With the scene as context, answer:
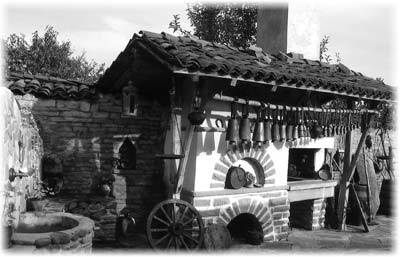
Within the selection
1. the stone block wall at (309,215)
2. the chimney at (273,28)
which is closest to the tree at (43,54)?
the chimney at (273,28)

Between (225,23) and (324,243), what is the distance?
9.33 meters

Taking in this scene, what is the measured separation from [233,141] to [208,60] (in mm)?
1287

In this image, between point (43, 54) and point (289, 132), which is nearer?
point (289, 132)

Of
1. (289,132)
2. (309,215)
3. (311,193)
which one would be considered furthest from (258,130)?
(309,215)

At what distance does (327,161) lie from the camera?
8.35 meters

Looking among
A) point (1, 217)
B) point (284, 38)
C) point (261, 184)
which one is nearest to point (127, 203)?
point (261, 184)

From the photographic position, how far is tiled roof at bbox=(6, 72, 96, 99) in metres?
6.14

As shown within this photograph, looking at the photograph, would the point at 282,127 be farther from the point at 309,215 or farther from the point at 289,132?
the point at 309,215

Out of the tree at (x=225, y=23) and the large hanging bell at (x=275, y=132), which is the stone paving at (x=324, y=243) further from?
the tree at (x=225, y=23)

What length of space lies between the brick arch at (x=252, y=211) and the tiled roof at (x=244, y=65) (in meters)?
1.88

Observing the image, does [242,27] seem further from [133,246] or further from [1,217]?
[1,217]

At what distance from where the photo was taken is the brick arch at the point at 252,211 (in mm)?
5830

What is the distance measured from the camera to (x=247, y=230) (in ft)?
21.2

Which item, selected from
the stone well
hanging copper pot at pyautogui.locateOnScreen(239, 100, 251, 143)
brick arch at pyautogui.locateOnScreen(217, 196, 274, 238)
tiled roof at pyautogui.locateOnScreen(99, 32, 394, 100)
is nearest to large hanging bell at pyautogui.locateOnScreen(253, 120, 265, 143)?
hanging copper pot at pyautogui.locateOnScreen(239, 100, 251, 143)
